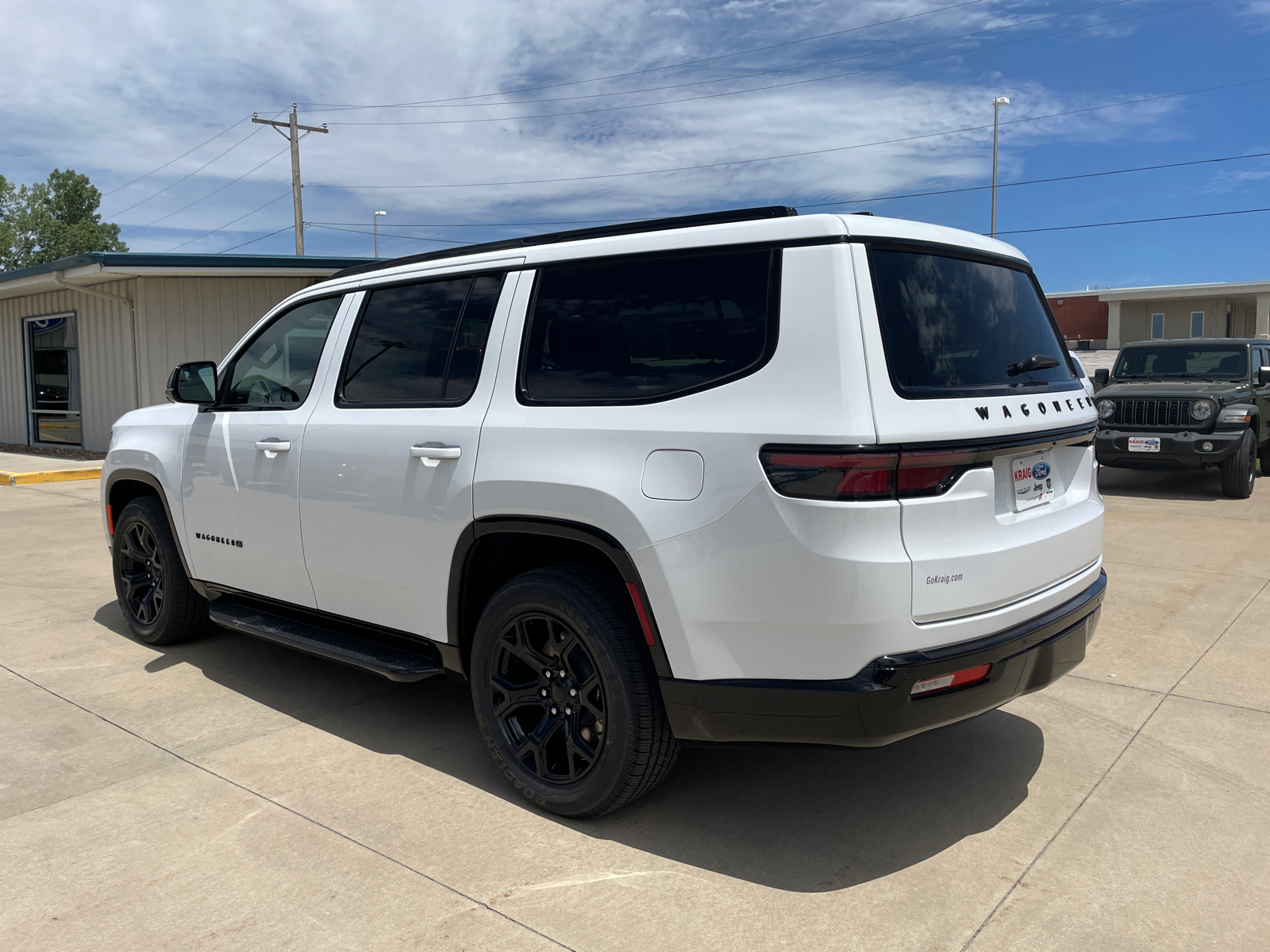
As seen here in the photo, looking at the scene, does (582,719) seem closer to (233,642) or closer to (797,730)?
(797,730)

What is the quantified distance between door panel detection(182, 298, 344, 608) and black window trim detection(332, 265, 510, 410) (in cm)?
13

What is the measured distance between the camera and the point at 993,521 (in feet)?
9.40

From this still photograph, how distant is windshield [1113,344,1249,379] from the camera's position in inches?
452

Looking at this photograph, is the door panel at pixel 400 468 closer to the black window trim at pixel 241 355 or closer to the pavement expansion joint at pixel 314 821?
the black window trim at pixel 241 355

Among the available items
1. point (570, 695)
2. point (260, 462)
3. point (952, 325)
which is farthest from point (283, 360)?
point (952, 325)

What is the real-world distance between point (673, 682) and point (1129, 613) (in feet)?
13.2

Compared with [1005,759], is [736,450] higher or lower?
higher

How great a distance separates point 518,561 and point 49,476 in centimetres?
1270

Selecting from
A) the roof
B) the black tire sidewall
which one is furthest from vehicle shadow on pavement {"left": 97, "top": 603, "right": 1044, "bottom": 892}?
the roof

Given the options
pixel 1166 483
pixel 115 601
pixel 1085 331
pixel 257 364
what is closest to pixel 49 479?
pixel 115 601

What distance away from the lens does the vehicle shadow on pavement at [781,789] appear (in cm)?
309

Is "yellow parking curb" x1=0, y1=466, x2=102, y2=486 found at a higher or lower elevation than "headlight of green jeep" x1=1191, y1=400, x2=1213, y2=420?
lower

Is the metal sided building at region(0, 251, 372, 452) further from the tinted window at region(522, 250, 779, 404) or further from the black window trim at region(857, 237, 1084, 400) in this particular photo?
the black window trim at region(857, 237, 1084, 400)

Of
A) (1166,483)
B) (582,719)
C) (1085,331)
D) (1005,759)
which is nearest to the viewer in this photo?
(582,719)
